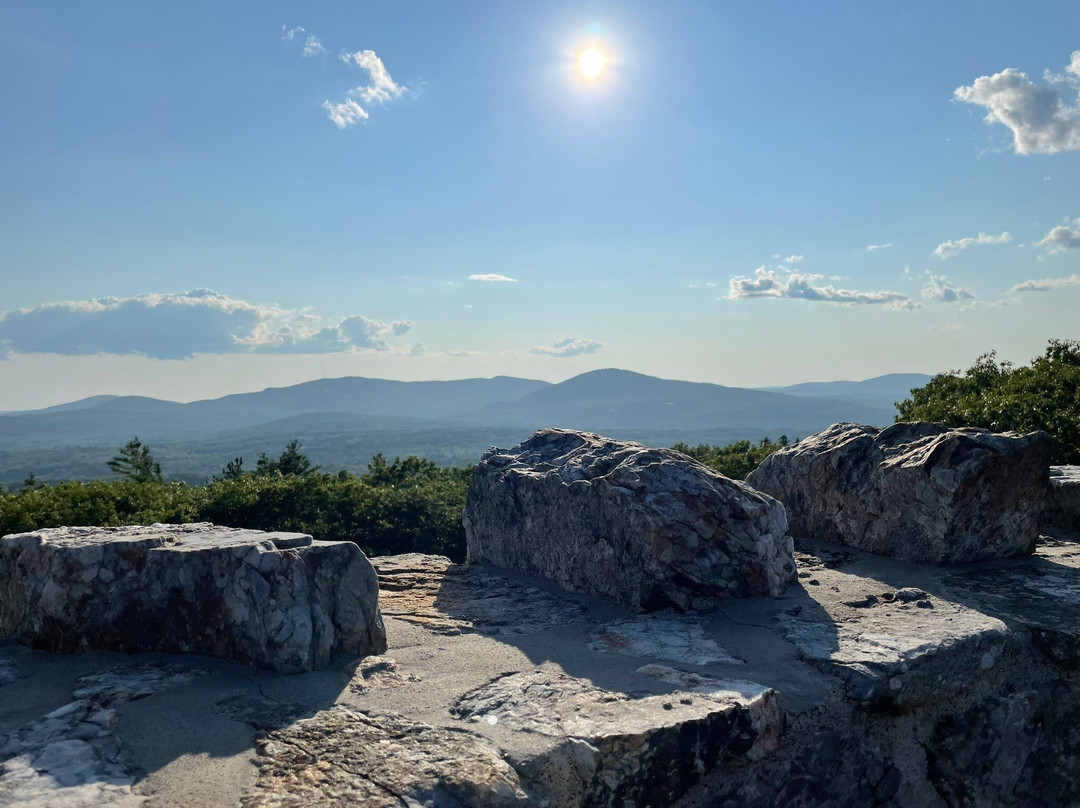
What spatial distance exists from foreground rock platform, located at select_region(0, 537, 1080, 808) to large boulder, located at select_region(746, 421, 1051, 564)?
39 cm

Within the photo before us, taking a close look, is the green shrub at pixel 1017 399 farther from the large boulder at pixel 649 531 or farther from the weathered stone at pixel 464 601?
the weathered stone at pixel 464 601

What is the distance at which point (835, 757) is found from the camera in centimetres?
462

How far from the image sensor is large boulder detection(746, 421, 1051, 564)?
6555 millimetres

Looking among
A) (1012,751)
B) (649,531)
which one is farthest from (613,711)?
(1012,751)

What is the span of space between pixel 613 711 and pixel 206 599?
2854 millimetres

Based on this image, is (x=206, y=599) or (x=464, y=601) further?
(x=464, y=601)

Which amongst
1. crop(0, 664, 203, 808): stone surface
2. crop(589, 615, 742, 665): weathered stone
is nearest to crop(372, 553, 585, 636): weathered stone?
crop(589, 615, 742, 665): weathered stone

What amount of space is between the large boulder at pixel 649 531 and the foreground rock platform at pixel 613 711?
0.24 m

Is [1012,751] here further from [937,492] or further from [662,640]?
[662,640]

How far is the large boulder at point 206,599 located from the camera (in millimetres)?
4922

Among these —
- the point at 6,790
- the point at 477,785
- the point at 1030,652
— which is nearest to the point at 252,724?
the point at 6,790

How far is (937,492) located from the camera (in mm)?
6656

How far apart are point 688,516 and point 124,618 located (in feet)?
14.4

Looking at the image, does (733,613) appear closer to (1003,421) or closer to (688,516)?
(688,516)
